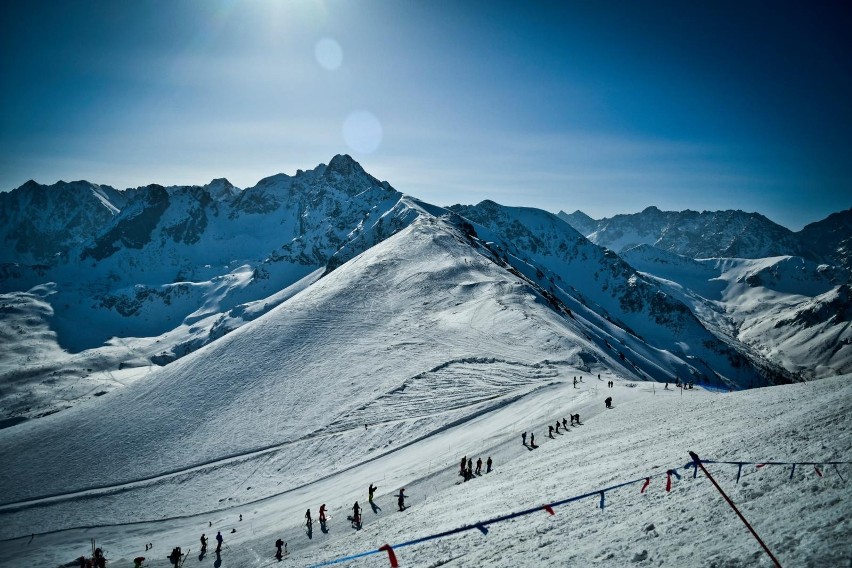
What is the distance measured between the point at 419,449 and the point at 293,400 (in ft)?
80.7

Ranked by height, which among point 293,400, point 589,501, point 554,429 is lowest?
point 293,400

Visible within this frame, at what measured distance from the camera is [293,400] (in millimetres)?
55500

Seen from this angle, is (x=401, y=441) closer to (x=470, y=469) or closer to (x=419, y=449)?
(x=419, y=449)

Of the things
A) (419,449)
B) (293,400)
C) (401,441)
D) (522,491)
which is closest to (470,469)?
(522,491)

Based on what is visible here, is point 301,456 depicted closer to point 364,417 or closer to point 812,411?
point 364,417

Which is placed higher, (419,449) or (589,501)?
(589,501)

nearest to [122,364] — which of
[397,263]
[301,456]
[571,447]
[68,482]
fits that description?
[397,263]

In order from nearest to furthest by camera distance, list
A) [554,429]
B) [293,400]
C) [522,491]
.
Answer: [522,491] → [554,429] → [293,400]

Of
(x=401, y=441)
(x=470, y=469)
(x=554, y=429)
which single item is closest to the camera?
(x=470, y=469)

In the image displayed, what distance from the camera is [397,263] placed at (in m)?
104

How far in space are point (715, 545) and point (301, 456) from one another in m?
39.9

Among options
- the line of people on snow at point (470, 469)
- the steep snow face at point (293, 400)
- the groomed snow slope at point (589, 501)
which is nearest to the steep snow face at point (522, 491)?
the groomed snow slope at point (589, 501)

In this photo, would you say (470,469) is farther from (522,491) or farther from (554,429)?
(554,429)

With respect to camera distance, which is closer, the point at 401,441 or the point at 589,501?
the point at 589,501
